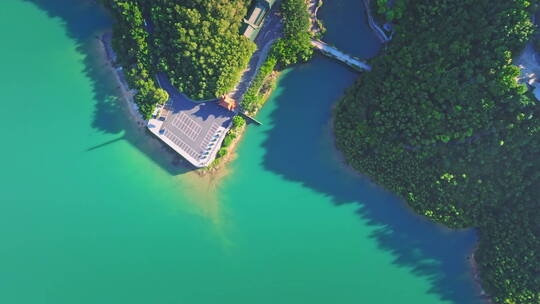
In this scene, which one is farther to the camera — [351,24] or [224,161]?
[224,161]

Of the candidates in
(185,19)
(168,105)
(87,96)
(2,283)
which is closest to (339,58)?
(185,19)

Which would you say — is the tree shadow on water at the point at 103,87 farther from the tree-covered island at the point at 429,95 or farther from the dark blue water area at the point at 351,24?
the dark blue water area at the point at 351,24

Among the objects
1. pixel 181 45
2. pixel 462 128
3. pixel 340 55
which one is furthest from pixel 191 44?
pixel 462 128

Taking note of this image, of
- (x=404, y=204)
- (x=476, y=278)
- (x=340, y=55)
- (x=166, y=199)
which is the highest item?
(x=340, y=55)

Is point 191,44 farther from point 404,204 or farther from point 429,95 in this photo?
point 404,204

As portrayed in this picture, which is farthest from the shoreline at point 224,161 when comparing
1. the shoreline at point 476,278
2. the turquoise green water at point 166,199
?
the shoreline at point 476,278

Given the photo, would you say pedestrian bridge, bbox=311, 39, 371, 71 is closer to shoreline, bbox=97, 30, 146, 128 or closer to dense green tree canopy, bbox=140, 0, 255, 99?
dense green tree canopy, bbox=140, 0, 255, 99
